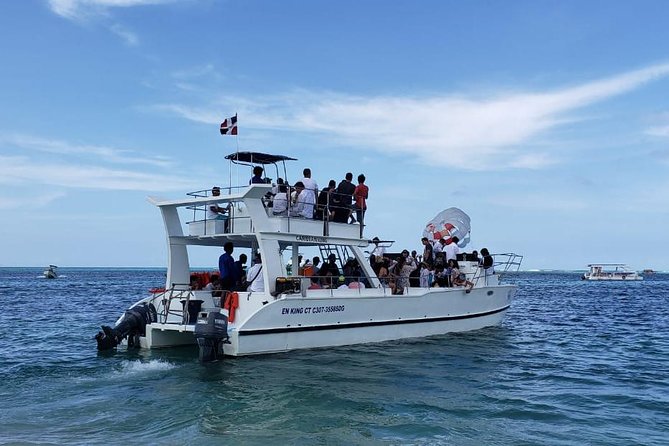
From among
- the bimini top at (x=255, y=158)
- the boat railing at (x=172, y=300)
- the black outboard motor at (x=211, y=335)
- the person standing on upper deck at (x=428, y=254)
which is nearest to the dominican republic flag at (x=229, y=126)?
the bimini top at (x=255, y=158)

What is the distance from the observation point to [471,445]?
825 cm

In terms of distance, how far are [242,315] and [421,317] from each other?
543cm

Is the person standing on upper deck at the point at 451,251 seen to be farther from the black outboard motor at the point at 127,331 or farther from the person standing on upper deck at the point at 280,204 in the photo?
the black outboard motor at the point at 127,331

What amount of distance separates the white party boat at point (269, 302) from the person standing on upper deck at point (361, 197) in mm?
488

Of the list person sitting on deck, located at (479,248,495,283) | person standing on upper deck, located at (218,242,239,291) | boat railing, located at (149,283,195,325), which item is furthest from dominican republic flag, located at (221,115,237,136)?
person sitting on deck, located at (479,248,495,283)

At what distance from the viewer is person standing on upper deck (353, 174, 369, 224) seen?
16.6 m

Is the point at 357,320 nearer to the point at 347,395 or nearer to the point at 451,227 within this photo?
the point at 347,395

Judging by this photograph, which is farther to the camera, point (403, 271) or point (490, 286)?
point (490, 286)

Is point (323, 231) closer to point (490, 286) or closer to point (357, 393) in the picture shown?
point (357, 393)

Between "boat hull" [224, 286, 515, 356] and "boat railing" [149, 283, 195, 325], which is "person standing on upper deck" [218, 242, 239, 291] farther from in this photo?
"boat hull" [224, 286, 515, 356]

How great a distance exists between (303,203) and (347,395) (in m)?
A: 5.55

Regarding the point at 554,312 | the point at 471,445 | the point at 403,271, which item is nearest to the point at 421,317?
the point at 403,271

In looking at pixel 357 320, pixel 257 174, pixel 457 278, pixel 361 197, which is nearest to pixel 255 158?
pixel 257 174

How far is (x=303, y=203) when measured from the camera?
15.1 metres
